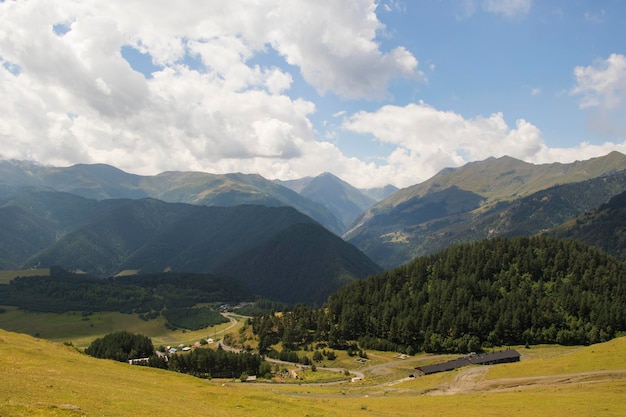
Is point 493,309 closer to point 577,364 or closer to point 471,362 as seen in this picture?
point 471,362

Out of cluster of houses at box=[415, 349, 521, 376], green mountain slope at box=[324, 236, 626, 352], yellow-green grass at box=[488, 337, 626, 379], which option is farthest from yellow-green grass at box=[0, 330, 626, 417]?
green mountain slope at box=[324, 236, 626, 352]

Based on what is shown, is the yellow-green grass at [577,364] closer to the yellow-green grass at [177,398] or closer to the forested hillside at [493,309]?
the yellow-green grass at [177,398]

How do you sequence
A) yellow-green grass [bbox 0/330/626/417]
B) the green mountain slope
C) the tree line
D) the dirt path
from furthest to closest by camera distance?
the green mountain slope
the tree line
the dirt path
yellow-green grass [bbox 0/330/626/417]

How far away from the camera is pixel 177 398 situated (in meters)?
54.8

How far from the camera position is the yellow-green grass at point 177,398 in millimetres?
39678

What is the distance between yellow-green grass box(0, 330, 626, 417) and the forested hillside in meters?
71.0

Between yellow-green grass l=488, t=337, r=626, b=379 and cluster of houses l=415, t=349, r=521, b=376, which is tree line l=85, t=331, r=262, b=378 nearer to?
cluster of houses l=415, t=349, r=521, b=376

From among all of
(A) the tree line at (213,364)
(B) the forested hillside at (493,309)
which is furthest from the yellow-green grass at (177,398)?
(B) the forested hillside at (493,309)

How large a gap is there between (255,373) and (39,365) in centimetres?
8762

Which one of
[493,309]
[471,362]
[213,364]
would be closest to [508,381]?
[471,362]

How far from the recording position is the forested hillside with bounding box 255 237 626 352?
15488 centimetres

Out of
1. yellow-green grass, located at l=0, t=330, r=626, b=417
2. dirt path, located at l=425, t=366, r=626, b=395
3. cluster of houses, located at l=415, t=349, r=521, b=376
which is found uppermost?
yellow-green grass, located at l=0, t=330, r=626, b=417

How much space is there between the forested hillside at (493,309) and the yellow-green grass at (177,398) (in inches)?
2796

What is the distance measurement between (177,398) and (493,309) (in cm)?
14474
